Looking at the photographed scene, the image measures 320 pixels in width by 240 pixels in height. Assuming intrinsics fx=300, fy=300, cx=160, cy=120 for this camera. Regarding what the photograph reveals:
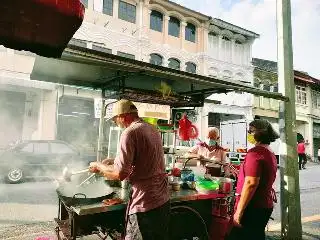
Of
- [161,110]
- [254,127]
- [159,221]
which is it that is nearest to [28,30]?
[159,221]

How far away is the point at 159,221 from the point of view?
324cm

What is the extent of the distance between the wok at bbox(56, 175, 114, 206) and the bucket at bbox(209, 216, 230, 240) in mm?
1793

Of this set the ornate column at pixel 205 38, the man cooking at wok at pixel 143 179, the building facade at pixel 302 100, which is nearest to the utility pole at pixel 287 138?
the man cooking at wok at pixel 143 179

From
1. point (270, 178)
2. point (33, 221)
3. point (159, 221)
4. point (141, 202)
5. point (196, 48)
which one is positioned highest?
point (196, 48)

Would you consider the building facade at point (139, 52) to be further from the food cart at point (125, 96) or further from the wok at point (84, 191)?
the wok at point (84, 191)

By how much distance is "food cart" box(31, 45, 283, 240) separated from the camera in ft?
11.7

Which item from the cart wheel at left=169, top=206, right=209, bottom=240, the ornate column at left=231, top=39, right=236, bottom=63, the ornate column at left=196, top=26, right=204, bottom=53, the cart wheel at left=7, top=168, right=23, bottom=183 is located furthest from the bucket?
the ornate column at left=231, top=39, right=236, bottom=63

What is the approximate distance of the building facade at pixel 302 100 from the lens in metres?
28.1

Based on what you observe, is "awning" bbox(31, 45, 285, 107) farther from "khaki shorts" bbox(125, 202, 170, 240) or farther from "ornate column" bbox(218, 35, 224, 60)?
"ornate column" bbox(218, 35, 224, 60)

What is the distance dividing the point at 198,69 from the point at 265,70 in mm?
8038

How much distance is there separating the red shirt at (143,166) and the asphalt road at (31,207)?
3.29 metres

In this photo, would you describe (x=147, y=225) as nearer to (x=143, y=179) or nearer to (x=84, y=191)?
(x=143, y=179)

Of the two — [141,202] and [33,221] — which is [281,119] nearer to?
[141,202]

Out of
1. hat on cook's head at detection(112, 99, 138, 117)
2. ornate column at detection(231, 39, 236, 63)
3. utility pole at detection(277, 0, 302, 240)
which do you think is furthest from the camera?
ornate column at detection(231, 39, 236, 63)
